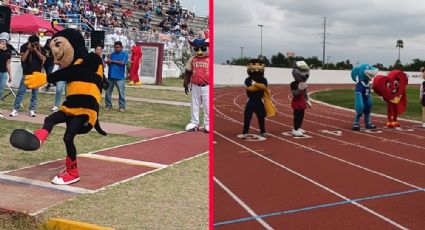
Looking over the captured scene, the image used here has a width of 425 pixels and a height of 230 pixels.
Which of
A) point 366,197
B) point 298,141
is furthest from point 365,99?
point 366,197

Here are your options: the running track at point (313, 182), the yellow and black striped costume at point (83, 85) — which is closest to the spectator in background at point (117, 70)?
the running track at point (313, 182)

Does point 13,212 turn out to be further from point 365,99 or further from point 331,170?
point 365,99

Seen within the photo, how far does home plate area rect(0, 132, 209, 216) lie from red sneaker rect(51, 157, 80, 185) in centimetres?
4

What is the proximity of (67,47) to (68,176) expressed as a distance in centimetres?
88

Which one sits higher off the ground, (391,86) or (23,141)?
(391,86)

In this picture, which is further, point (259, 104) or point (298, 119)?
point (298, 119)

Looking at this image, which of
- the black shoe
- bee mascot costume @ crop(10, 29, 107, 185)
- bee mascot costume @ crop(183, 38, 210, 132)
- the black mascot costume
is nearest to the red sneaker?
bee mascot costume @ crop(10, 29, 107, 185)

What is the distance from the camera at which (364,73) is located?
25.3ft

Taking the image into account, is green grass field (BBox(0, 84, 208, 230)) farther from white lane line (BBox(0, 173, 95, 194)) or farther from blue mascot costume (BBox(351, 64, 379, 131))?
blue mascot costume (BBox(351, 64, 379, 131))

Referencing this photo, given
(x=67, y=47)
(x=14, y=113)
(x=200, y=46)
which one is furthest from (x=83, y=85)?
(x=14, y=113)

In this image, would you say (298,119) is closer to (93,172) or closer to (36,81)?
(93,172)

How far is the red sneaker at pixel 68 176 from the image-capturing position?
140 inches

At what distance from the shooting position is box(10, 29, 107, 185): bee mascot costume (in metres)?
3.21

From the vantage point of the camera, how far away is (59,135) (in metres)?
5.46
